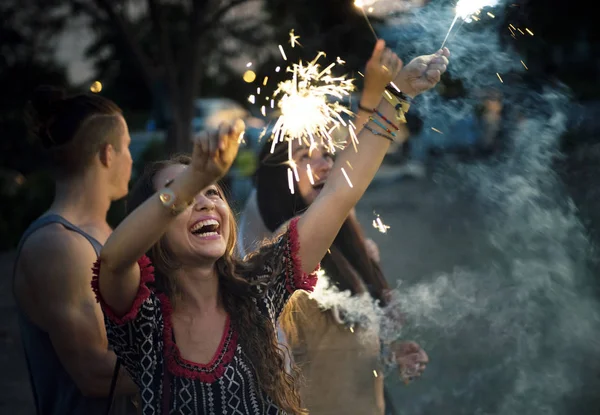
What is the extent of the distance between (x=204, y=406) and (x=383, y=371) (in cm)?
140

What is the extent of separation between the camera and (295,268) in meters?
2.36

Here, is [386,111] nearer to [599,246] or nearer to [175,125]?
[599,246]

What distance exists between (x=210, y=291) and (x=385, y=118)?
29.0 inches

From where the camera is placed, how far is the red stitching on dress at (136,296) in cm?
208

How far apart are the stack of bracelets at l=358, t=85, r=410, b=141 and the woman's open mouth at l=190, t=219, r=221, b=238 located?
55 cm

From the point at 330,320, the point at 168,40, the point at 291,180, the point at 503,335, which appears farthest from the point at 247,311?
the point at 168,40

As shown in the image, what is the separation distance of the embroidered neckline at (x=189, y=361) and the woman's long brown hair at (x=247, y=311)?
0.05m

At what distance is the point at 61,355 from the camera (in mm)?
2615

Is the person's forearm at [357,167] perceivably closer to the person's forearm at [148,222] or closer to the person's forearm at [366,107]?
the person's forearm at [366,107]

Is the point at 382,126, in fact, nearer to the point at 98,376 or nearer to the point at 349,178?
the point at 349,178

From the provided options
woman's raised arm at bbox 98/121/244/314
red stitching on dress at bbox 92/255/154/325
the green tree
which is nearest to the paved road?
red stitching on dress at bbox 92/255/154/325

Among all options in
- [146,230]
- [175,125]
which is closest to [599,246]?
[146,230]

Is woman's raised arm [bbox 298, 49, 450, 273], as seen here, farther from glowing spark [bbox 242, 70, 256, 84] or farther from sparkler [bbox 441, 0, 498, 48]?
glowing spark [bbox 242, 70, 256, 84]

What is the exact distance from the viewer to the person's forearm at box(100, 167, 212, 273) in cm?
192
